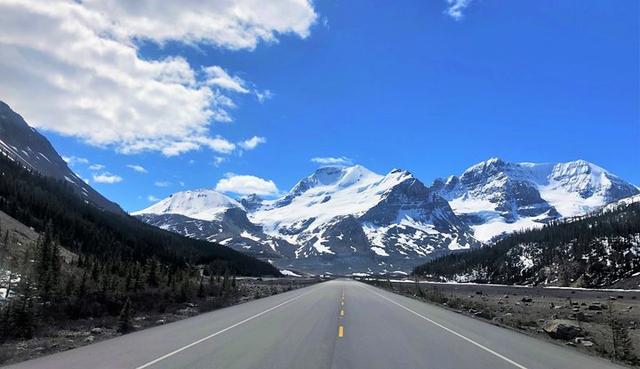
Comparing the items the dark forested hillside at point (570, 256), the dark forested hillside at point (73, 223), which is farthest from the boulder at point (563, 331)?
the dark forested hillside at point (570, 256)

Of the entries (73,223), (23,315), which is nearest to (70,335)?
(23,315)

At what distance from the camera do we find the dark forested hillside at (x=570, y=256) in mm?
119338

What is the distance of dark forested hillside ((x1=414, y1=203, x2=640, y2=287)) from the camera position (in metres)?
119

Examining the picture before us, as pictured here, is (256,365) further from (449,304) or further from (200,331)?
(449,304)

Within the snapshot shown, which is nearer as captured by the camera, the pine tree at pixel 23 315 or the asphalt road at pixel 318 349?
the asphalt road at pixel 318 349

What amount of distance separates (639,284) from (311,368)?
356ft

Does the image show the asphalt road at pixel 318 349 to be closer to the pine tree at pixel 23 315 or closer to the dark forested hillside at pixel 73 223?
the pine tree at pixel 23 315

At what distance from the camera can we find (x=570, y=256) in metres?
142

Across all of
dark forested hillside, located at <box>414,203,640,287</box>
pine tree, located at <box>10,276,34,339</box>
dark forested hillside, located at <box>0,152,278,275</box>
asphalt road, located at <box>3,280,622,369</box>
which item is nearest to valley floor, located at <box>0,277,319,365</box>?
pine tree, located at <box>10,276,34,339</box>

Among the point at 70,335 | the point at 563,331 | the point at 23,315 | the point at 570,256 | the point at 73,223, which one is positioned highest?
the point at 73,223

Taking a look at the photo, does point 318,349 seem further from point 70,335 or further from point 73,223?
point 73,223

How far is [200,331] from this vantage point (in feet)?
62.0

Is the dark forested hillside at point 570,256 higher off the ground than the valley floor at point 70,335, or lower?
higher

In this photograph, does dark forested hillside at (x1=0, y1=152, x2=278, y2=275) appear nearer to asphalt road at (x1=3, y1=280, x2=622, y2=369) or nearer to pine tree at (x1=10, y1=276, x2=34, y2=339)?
pine tree at (x1=10, y1=276, x2=34, y2=339)
